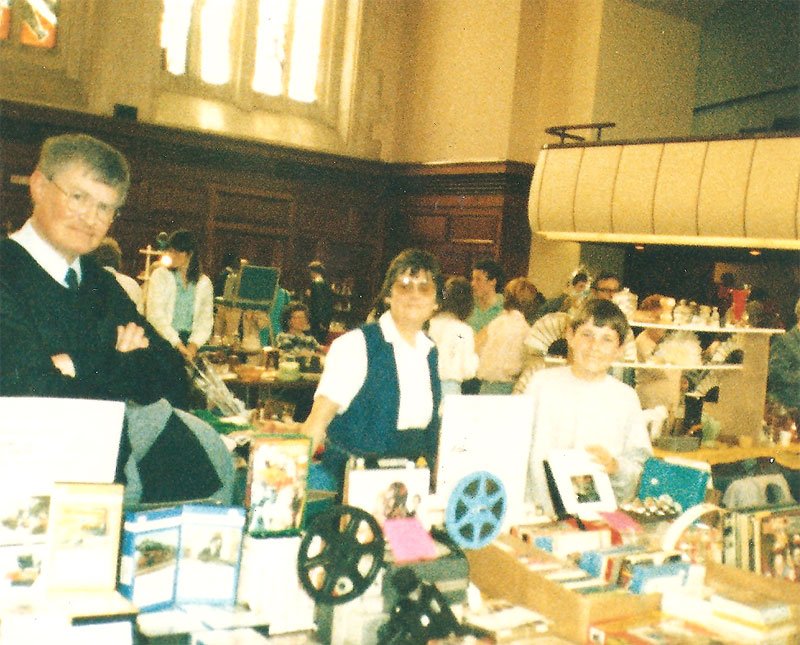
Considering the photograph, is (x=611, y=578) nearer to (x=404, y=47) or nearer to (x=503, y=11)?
(x=503, y=11)

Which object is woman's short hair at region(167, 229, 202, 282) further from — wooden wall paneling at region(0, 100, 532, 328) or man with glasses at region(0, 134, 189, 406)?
man with glasses at region(0, 134, 189, 406)

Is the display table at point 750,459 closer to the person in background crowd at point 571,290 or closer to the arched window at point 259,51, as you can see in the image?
the person in background crowd at point 571,290

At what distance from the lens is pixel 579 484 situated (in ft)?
8.21

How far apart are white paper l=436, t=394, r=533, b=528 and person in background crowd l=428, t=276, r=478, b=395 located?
2.95 metres

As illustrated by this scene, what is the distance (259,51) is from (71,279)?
877cm

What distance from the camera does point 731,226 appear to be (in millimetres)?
5098

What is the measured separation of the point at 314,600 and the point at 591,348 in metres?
1.46

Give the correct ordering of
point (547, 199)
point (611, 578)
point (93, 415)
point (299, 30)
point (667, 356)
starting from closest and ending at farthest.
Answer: point (93, 415)
point (611, 578)
point (667, 356)
point (547, 199)
point (299, 30)

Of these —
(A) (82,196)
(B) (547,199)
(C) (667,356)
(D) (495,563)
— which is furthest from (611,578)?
(B) (547,199)

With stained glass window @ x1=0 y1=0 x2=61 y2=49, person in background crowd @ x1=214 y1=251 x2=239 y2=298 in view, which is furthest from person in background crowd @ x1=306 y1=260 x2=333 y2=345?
stained glass window @ x1=0 y1=0 x2=61 y2=49

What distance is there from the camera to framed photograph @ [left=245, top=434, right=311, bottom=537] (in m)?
1.90

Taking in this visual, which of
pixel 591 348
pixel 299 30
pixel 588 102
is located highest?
pixel 299 30

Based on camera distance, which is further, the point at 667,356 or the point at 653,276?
the point at 653,276

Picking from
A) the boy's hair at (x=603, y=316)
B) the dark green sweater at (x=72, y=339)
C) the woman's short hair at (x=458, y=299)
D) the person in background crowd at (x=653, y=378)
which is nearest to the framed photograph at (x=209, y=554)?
the dark green sweater at (x=72, y=339)
